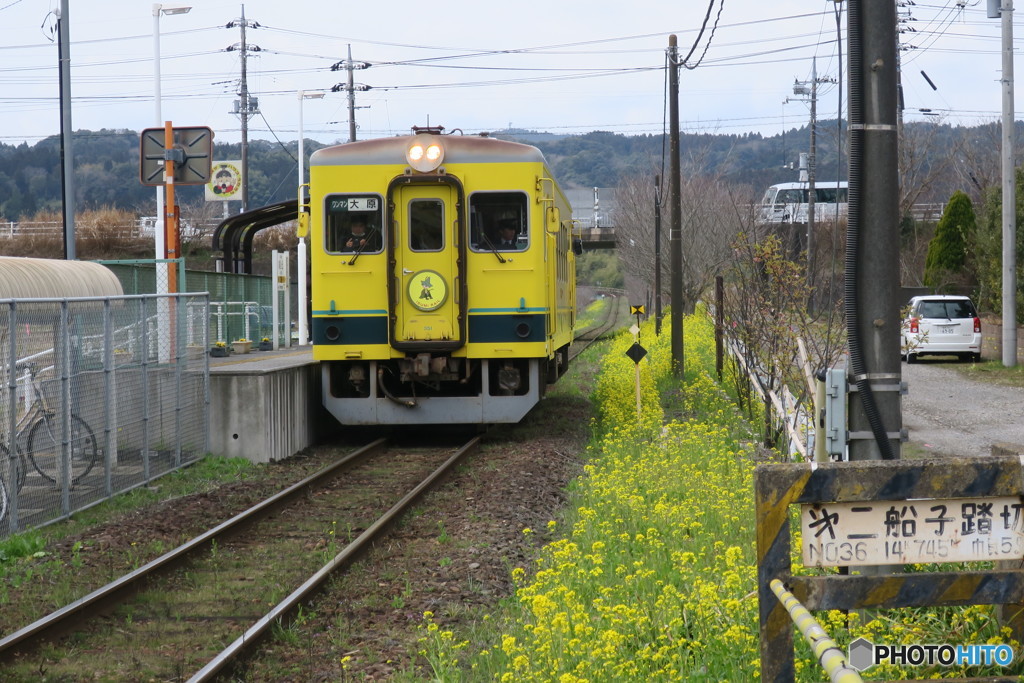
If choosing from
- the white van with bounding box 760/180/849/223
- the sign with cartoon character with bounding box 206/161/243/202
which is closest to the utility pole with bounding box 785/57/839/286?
the white van with bounding box 760/180/849/223

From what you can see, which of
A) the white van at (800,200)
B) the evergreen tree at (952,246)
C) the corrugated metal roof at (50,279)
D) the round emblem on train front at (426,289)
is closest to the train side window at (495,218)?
Result: the round emblem on train front at (426,289)

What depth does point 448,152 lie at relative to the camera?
13.6m

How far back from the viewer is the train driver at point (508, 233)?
13672mm

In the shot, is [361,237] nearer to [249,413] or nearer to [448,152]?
[448,152]

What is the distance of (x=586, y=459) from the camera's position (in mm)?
13539

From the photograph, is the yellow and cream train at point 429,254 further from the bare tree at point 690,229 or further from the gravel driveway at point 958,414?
the bare tree at point 690,229

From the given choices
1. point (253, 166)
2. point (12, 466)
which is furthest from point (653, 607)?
point (253, 166)

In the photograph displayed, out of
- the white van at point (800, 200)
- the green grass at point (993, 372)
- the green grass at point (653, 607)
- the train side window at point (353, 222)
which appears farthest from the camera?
the white van at point (800, 200)

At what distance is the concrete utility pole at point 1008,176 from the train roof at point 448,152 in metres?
13.9

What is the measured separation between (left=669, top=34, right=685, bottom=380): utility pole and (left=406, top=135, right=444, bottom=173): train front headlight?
9.71m

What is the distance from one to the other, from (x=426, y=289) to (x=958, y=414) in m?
8.44

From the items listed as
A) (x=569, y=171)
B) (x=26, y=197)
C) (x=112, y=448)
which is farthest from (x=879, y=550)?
(x=569, y=171)

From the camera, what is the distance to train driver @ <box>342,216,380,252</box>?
1372cm

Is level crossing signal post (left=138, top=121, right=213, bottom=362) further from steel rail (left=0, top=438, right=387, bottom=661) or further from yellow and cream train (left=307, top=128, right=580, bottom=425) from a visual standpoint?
steel rail (left=0, top=438, right=387, bottom=661)
